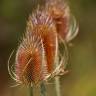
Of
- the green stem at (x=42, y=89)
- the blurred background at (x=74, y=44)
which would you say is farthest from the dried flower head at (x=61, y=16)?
the blurred background at (x=74, y=44)

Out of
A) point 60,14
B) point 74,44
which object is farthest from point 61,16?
point 74,44

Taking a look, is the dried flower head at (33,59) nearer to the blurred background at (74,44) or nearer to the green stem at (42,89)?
the green stem at (42,89)

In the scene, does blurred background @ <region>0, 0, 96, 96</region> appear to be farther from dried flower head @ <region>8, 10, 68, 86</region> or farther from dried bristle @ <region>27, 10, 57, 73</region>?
dried flower head @ <region>8, 10, 68, 86</region>

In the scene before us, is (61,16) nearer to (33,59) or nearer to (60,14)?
(60,14)

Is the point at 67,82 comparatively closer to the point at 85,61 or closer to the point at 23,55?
the point at 85,61

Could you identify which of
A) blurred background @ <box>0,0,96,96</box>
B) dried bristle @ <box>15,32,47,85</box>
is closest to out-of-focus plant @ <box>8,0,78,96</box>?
dried bristle @ <box>15,32,47,85</box>
